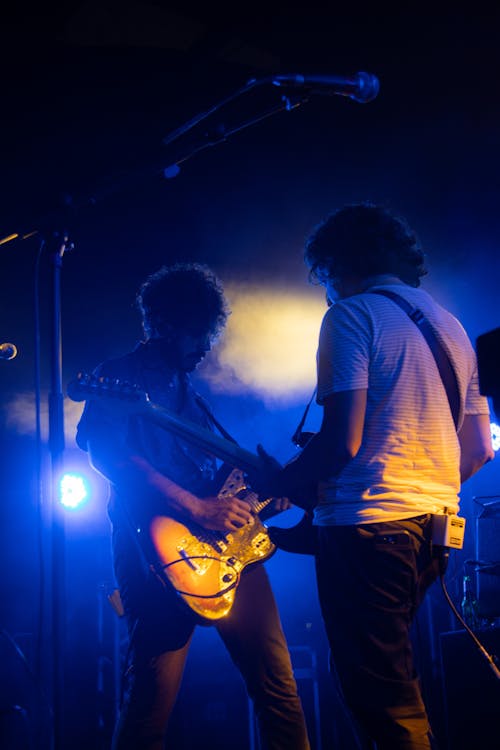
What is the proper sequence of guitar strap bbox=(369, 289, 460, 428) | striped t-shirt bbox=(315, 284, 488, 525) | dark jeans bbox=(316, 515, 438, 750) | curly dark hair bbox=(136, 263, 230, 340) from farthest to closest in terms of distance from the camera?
1. curly dark hair bbox=(136, 263, 230, 340)
2. guitar strap bbox=(369, 289, 460, 428)
3. striped t-shirt bbox=(315, 284, 488, 525)
4. dark jeans bbox=(316, 515, 438, 750)

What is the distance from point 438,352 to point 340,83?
100 cm

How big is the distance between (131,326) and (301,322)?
58.9 inches

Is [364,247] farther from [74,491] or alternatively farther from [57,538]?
[74,491]

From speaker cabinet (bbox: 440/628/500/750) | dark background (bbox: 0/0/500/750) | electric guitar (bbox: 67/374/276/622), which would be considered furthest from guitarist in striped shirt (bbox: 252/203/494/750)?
speaker cabinet (bbox: 440/628/500/750)

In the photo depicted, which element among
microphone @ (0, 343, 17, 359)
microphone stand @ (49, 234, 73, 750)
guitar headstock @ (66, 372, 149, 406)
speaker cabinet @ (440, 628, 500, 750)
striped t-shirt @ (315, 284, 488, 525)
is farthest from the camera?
speaker cabinet @ (440, 628, 500, 750)

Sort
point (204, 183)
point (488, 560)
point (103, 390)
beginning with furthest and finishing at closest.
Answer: point (204, 183) < point (488, 560) < point (103, 390)

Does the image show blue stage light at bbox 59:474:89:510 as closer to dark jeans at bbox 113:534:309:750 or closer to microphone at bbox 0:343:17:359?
microphone at bbox 0:343:17:359

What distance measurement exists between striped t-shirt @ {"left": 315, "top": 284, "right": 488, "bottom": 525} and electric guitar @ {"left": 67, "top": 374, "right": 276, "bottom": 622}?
2.01 feet

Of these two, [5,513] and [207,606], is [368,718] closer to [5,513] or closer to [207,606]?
[207,606]

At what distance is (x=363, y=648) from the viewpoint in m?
1.69

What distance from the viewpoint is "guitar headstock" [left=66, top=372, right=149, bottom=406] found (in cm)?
246

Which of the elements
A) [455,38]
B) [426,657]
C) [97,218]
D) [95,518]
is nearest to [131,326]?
[97,218]

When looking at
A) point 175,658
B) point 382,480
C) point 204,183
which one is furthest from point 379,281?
point 204,183

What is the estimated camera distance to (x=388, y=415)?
1.84 m
